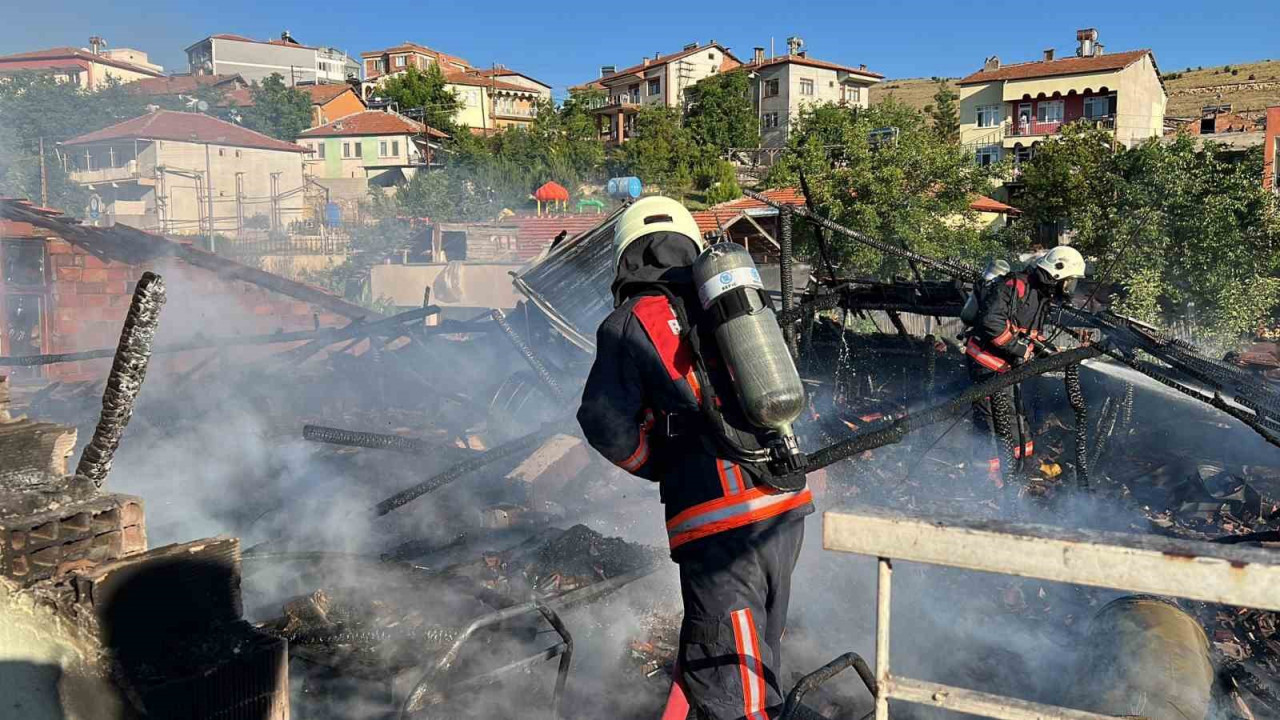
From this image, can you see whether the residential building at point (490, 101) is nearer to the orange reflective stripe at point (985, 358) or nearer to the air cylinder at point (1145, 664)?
the orange reflective stripe at point (985, 358)

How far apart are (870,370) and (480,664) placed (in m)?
7.93

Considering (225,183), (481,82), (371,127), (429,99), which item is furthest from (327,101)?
(225,183)

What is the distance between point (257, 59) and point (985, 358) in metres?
88.9

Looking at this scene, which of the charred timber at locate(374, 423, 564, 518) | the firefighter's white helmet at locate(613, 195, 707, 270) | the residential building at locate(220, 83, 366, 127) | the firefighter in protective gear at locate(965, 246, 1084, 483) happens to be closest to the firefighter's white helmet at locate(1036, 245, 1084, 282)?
the firefighter in protective gear at locate(965, 246, 1084, 483)

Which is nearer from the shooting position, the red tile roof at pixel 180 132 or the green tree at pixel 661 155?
the red tile roof at pixel 180 132

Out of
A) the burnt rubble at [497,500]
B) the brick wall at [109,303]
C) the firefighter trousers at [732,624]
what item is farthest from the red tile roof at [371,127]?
the firefighter trousers at [732,624]

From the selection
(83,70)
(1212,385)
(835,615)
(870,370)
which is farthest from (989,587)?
(83,70)

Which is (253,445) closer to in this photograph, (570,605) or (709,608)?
(570,605)

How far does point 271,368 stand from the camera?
456 inches

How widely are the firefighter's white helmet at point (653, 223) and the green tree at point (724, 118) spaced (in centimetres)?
5122

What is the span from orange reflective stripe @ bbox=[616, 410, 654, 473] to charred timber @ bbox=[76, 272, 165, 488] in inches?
73.8

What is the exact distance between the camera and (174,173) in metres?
39.8

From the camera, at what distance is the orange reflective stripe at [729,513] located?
2.79m

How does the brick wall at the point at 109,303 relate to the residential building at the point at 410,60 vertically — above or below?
below
